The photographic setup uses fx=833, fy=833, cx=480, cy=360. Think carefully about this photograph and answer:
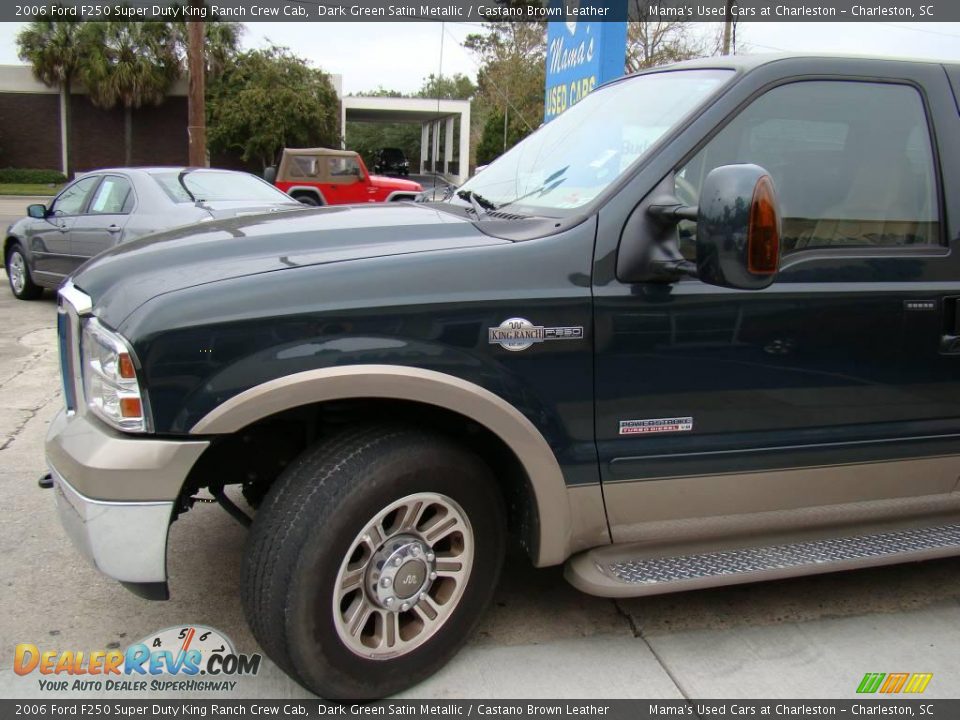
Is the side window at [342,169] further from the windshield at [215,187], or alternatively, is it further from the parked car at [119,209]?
the windshield at [215,187]

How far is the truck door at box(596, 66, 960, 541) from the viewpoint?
2639mm

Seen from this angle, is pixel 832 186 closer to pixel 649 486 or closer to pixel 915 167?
Answer: pixel 915 167

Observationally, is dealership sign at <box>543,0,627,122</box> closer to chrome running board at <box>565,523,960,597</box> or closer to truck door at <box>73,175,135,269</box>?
truck door at <box>73,175,135,269</box>

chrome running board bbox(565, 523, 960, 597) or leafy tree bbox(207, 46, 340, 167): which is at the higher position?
leafy tree bbox(207, 46, 340, 167)

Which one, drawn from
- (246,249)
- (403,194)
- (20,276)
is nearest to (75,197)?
(20,276)

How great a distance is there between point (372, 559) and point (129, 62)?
3778 centimetres

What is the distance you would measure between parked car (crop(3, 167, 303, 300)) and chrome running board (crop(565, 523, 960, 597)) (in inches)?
235

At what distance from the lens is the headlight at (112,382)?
7.47ft

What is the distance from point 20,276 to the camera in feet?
32.7

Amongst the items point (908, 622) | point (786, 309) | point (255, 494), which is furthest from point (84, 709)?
point (908, 622)

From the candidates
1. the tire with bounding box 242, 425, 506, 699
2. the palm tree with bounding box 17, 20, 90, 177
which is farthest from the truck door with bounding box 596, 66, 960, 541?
the palm tree with bounding box 17, 20, 90, 177

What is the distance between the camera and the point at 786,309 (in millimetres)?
2723

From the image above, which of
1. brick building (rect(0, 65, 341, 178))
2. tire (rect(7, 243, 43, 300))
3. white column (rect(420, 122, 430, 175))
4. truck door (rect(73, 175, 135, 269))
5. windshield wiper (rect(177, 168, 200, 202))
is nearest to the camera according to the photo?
windshield wiper (rect(177, 168, 200, 202))

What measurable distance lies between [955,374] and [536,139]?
1.88 metres
